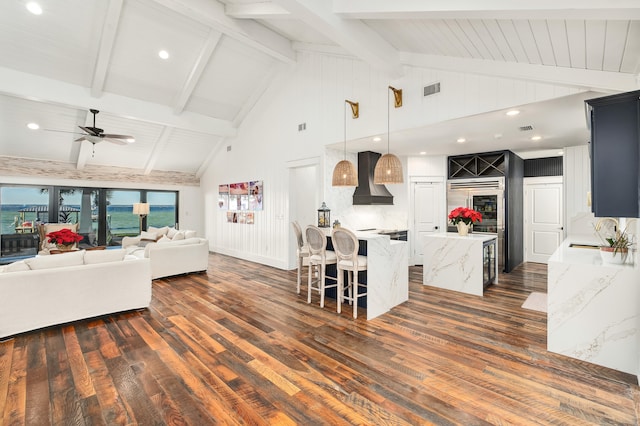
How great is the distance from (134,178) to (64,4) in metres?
5.29

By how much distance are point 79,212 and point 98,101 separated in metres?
3.95

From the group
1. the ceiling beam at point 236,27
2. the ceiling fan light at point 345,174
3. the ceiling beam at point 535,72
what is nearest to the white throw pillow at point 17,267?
the ceiling beam at point 236,27

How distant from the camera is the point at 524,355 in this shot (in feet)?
9.23

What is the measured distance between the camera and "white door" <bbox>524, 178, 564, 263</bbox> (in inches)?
277

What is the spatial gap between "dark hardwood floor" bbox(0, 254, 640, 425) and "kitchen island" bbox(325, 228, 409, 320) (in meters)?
0.18

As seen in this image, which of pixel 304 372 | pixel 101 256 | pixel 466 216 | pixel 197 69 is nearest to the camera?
pixel 304 372

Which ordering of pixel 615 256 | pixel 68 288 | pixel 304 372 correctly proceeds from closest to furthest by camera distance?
pixel 304 372
pixel 615 256
pixel 68 288

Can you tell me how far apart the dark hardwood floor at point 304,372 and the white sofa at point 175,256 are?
1805mm

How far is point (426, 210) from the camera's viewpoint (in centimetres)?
689

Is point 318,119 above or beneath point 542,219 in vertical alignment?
above

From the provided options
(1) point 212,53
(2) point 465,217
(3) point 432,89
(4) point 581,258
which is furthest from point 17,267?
(2) point 465,217

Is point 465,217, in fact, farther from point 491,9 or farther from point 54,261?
point 54,261

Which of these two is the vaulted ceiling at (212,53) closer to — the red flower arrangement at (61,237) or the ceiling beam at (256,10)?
the ceiling beam at (256,10)

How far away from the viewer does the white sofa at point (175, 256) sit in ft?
18.7
